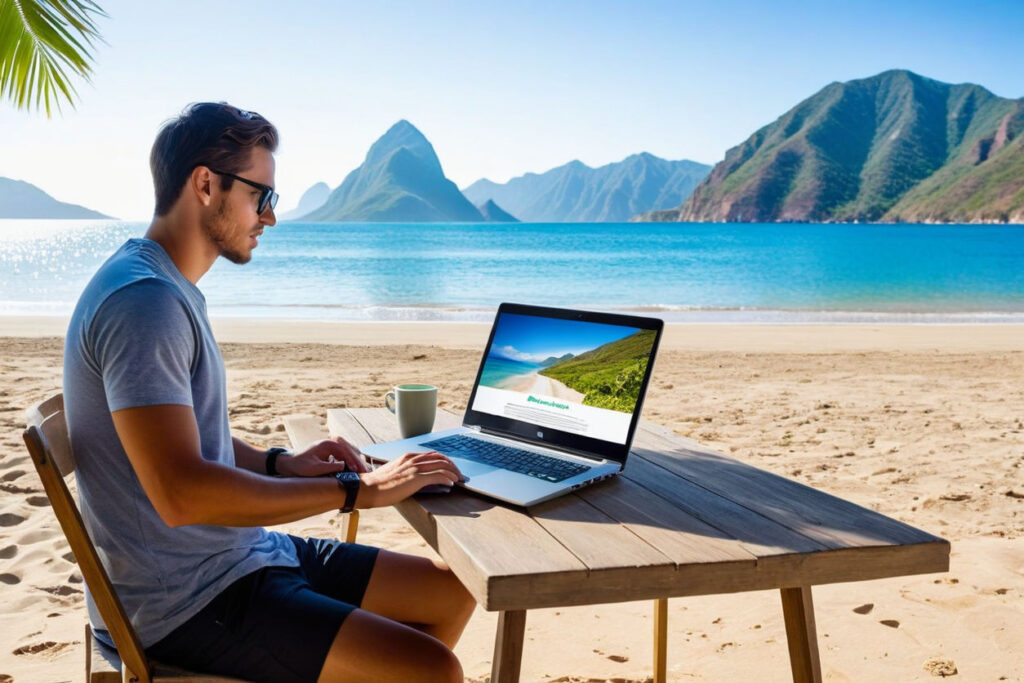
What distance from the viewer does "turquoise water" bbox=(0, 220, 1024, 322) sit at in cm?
1773

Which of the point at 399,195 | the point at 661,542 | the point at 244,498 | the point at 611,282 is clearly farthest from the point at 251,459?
the point at 399,195

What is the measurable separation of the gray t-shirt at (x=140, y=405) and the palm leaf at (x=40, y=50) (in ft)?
11.8

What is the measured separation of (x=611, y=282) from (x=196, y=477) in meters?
28.7

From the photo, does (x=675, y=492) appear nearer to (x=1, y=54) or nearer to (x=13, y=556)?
(x=13, y=556)

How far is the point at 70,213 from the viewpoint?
172 meters

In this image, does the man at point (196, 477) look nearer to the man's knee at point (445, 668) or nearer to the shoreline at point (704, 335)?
the man's knee at point (445, 668)

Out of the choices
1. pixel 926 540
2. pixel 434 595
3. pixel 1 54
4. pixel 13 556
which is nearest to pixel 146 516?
pixel 434 595

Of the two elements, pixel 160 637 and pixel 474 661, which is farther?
pixel 474 661

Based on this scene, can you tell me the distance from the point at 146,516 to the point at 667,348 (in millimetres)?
9538

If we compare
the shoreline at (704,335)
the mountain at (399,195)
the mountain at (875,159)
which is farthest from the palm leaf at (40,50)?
the mountain at (399,195)

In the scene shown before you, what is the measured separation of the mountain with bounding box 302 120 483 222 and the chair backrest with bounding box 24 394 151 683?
146591mm

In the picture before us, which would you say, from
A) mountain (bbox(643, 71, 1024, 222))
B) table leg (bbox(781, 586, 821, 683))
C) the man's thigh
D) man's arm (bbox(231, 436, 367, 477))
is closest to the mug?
man's arm (bbox(231, 436, 367, 477))

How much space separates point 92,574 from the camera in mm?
1311

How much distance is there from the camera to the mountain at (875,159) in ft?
328
